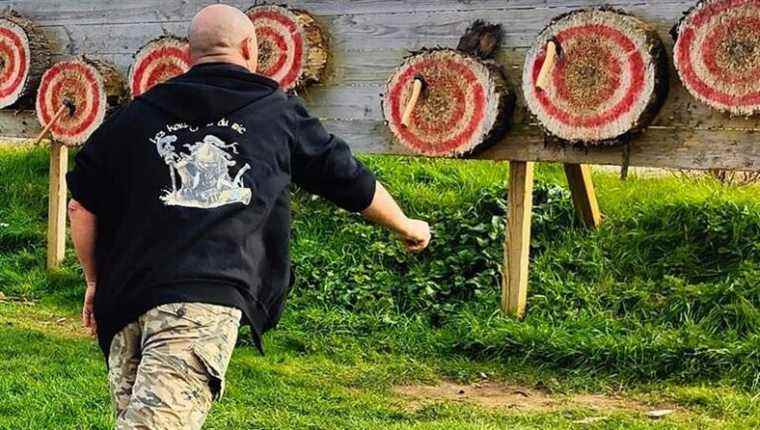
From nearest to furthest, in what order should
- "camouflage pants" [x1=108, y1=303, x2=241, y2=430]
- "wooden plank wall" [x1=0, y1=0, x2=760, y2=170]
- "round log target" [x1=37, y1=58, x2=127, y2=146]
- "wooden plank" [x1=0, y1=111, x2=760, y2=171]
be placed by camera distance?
"camouflage pants" [x1=108, y1=303, x2=241, y2=430] < "wooden plank" [x1=0, y1=111, x2=760, y2=171] < "wooden plank wall" [x1=0, y1=0, x2=760, y2=170] < "round log target" [x1=37, y1=58, x2=127, y2=146]

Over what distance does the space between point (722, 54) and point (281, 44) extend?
8.99ft

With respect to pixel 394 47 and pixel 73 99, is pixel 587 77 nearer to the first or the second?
pixel 394 47

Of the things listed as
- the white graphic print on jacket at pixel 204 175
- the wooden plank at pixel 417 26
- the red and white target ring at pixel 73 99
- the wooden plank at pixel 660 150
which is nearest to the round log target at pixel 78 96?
the red and white target ring at pixel 73 99

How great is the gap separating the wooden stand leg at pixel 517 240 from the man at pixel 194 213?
10.2ft

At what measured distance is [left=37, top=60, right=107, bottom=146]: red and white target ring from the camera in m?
7.29

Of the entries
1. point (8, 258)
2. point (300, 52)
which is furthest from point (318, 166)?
point (8, 258)

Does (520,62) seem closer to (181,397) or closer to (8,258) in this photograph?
(181,397)

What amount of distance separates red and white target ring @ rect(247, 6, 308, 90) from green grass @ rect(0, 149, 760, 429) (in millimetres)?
1398

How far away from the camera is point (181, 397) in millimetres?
2500

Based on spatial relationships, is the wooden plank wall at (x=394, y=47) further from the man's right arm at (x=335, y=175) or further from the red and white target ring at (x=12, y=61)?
the man's right arm at (x=335, y=175)

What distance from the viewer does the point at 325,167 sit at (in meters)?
2.79

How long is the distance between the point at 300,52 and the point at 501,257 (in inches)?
71.9

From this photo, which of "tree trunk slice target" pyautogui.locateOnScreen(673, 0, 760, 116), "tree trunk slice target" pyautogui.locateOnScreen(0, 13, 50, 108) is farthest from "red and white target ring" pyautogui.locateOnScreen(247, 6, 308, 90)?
"tree trunk slice target" pyautogui.locateOnScreen(673, 0, 760, 116)

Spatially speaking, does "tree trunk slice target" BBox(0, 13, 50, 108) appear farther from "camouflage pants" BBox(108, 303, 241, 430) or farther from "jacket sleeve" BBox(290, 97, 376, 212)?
"camouflage pants" BBox(108, 303, 241, 430)
